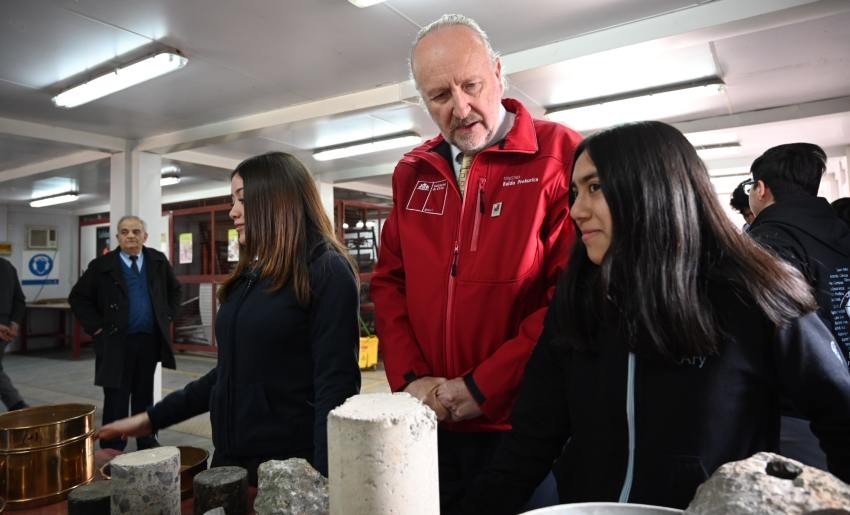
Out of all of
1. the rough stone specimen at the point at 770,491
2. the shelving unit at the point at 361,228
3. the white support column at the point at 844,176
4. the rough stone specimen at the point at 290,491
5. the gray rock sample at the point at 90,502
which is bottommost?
the gray rock sample at the point at 90,502

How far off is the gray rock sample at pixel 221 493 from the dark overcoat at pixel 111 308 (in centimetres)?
339

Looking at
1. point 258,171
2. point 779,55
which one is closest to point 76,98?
point 258,171

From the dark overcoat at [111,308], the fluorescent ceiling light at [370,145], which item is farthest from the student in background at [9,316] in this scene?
the fluorescent ceiling light at [370,145]

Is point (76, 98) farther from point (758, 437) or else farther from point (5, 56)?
point (758, 437)

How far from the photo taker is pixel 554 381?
3.36 ft

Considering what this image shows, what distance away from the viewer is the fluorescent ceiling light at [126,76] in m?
3.38

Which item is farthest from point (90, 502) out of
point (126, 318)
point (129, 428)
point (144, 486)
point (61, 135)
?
point (61, 135)

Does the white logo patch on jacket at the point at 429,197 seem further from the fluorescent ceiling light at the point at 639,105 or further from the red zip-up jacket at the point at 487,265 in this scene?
the fluorescent ceiling light at the point at 639,105

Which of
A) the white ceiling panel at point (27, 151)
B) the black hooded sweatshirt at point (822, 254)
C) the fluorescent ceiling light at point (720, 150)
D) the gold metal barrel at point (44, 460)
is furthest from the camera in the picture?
the fluorescent ceiling light at point (720, 150)

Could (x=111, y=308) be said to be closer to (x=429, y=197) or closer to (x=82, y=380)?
(x=429, y=197)

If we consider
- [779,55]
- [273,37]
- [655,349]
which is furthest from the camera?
[779,55]

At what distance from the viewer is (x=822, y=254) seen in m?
1.72

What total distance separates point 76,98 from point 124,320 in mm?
1630

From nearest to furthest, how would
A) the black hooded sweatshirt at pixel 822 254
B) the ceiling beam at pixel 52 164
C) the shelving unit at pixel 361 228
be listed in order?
1. the black hooded sweatshirt at pixel 822 254
2. the ceiling beam at pixel 52 164
3. the shelving unit at pixel 361 228
